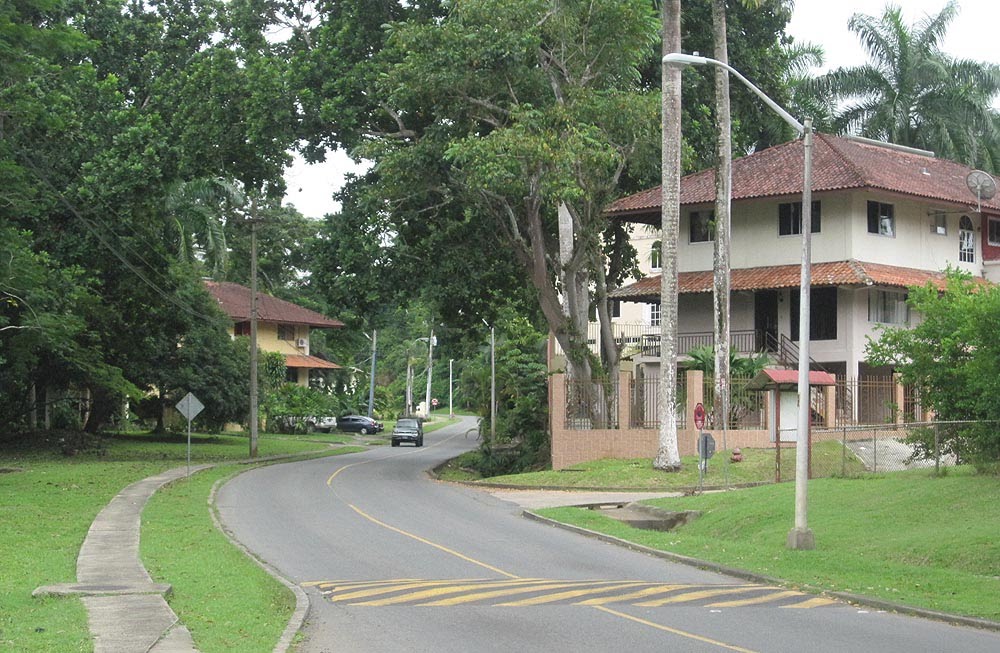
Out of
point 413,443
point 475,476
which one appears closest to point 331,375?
point 413,443

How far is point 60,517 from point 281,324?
5645 centimetres

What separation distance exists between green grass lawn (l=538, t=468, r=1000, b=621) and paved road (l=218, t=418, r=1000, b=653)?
35.9 inches

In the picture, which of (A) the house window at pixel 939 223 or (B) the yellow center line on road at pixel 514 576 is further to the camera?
(A) the house window at pixel 939 223

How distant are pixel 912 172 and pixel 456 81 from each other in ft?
61.6

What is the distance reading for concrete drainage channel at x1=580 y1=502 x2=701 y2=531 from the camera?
25.0 m

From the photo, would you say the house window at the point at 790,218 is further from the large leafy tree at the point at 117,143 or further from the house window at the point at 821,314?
the large leafy tree at the point at 117,143

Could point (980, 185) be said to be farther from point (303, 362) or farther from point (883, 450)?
point (303, 362)

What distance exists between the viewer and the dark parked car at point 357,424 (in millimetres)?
83938

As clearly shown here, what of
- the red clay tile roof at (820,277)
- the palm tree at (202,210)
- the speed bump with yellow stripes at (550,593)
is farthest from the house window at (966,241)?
the speed bump with yellow stripes at (550,593)

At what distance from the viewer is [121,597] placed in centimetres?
1391

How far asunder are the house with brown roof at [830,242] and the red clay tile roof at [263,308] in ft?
117

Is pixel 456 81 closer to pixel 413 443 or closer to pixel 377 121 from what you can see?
pixel 377 121

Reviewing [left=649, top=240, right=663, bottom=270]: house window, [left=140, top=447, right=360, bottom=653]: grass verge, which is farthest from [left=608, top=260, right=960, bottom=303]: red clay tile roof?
[left=140, top=447, right=360, bottom=653]: grass verge

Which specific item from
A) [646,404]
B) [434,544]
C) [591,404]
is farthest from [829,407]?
[434,544]
